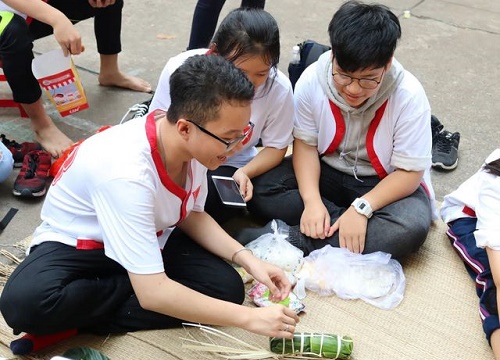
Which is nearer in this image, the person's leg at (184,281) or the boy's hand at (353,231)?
the person's leg at (184,281)

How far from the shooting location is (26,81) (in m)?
2.21

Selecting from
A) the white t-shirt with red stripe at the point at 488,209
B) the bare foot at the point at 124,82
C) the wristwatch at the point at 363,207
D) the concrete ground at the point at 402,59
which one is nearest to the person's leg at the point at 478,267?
the white t-shirt with red stripe at the point at 488,209

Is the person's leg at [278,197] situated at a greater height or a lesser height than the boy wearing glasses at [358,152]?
lesser

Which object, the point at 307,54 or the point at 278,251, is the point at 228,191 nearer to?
the point at 278,251

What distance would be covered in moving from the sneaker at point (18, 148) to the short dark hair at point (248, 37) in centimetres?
103

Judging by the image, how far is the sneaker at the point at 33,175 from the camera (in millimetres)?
2039

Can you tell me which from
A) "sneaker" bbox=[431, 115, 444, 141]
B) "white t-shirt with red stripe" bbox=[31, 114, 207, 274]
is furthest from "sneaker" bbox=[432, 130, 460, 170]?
"white t-shirt with red stripe" bbox=[31, 114, 207, 274]

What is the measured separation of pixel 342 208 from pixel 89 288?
34.4 inches

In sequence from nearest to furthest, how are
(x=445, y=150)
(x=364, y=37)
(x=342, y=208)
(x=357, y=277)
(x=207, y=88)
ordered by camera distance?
(x=207, y=88)
(x=364, y=37)
(x=357, y=277)
(x=342, y=208)
(x=445, y=150)

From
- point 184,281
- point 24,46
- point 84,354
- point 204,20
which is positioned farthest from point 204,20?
point 84,354

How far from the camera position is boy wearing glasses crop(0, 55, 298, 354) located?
49.6 inches

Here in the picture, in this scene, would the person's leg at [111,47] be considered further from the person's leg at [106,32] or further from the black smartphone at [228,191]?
the black smartphone at [228,191]

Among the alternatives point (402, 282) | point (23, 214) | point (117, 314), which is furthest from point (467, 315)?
point (23, 214)

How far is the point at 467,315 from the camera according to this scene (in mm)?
1655
